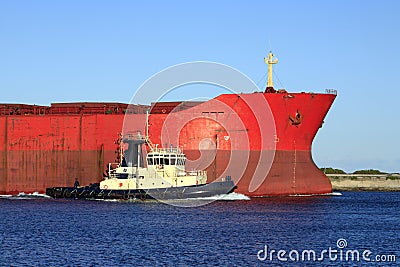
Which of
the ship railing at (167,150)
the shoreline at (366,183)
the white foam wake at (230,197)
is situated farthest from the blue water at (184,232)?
the shoreline at (366,183)

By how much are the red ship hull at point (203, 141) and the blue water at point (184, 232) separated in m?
1.56

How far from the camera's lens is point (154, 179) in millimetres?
32562

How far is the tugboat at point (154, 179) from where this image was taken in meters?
32.0

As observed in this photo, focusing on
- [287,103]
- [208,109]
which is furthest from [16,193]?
[287,103]

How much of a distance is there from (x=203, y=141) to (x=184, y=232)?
11.5 meters

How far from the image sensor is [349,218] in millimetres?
28156

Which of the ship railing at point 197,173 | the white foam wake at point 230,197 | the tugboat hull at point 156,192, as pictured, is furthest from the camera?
the white foam wake at point 230,197

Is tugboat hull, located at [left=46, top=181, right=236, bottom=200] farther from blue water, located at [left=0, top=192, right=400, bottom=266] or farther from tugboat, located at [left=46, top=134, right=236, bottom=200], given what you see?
blue water, located at [left=0, top=192, right=400, bottom=266]

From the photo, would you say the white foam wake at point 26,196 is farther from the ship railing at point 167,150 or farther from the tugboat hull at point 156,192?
the ship railing at point 167,150

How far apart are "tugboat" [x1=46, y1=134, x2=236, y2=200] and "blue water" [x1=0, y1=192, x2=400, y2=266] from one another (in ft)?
2.00

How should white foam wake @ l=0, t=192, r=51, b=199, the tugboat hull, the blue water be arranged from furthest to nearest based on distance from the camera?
white foam wake @ l=0, t=192, r=51, b=199 → the tugboat hull → the blue water

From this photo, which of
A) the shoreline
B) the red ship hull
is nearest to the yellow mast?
the red ship hull

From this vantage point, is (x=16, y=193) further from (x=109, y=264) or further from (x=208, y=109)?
(x=109, y=264)

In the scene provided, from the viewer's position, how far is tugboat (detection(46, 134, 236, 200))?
32.0 metres
